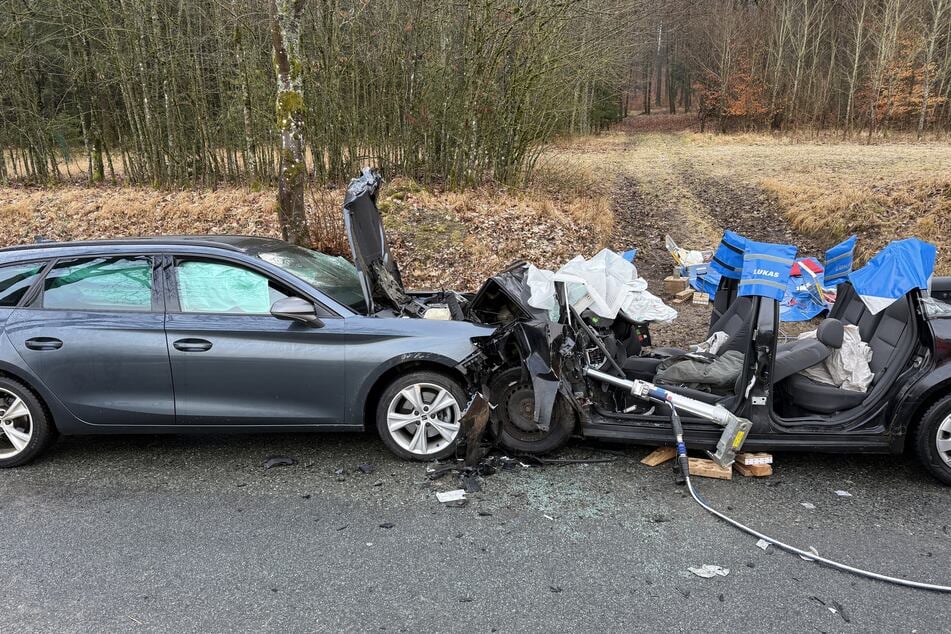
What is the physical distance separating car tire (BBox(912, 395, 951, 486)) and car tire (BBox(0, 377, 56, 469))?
18.9ft

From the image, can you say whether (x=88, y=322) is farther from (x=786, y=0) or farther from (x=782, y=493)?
(x=786, y=0)

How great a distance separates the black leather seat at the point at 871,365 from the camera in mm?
4293

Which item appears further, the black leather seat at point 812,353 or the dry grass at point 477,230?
the dry grass at point 477,230

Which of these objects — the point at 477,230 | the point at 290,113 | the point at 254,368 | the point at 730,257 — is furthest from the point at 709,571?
the point at 477,230

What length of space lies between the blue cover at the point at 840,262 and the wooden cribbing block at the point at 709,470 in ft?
5.39

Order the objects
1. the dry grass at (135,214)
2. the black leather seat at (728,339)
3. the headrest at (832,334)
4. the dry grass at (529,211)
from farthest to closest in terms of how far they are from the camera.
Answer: the dry grass at (135,214) < the dry grass at (529,211) < the black leather seat at (728,339) < the headrest at (832,334)

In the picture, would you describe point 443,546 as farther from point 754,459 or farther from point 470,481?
point 754,459

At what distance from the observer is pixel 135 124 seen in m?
15.7

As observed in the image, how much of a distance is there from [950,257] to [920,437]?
741 cm

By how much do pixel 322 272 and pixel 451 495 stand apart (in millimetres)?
2103

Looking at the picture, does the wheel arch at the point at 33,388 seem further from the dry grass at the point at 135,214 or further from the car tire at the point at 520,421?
the dry grass at the point at 135,214

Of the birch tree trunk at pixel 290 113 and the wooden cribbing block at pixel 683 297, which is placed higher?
the birch tree trunk at pixel 290 113

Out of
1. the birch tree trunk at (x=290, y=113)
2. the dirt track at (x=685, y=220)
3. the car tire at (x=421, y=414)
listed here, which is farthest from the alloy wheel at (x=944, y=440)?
the birch tree trunk at (x=290, y=113)

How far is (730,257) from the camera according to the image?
5.33m
